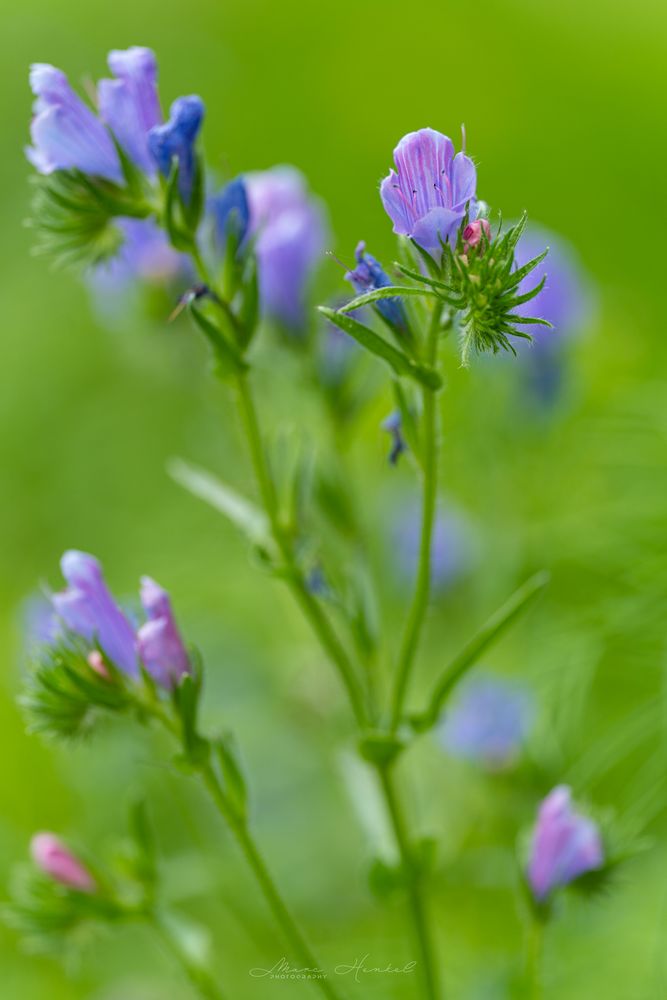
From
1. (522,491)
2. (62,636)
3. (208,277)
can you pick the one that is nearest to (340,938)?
(522,491)

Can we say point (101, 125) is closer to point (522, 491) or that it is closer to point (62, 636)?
point (62, 636)

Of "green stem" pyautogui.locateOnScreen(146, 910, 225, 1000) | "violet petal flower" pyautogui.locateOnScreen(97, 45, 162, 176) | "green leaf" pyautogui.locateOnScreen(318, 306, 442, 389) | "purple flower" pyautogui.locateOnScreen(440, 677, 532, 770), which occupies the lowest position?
"purple flower" pyautogui.locateOnScreen(440, 677, 532, 770)

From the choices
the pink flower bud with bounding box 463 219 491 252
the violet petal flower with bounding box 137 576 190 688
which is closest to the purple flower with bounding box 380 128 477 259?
the pink flower bud with bounding box 463 219 491 252

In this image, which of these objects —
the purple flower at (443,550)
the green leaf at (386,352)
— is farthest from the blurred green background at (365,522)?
the green leaf at (386,352)

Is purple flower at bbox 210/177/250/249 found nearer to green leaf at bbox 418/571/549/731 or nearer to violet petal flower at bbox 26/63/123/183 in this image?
violet petal flower at bbox 26/63/123/183

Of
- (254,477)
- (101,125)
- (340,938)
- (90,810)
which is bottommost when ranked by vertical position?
(340,938)

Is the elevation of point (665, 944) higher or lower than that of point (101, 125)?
lower
